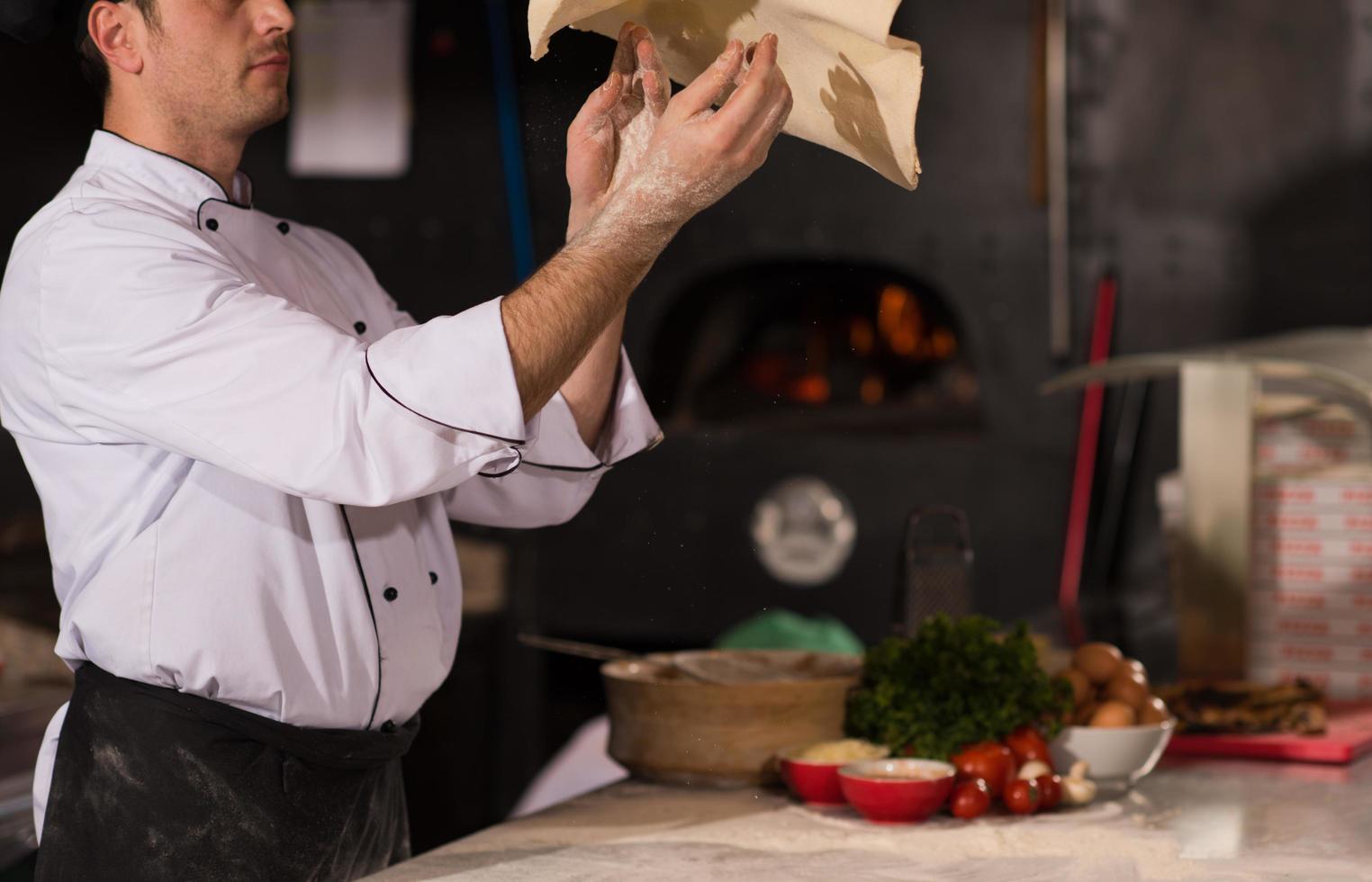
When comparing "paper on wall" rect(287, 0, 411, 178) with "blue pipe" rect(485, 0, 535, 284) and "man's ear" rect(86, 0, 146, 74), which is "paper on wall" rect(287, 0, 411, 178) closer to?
"blue pipe" rect(485, 0, 535, 284)

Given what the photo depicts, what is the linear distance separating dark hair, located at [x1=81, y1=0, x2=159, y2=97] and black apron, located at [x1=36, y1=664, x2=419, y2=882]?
1.88 ft

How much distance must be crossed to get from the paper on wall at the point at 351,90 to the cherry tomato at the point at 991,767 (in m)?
3.43

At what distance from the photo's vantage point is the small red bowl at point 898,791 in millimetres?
1637

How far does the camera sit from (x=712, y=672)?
1911 mm

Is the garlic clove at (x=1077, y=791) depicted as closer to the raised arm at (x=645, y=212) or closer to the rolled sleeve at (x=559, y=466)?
the rolled sleeve at (x=559, y=466)

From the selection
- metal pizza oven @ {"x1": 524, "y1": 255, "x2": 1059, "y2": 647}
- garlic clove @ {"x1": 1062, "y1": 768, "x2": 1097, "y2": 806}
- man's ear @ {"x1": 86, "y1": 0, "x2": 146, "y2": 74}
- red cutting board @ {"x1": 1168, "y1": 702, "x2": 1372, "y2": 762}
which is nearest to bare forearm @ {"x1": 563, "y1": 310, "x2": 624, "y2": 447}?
man's ear @ {"x1": 86, "y1": 0, "x2": 146, "y2": 74}

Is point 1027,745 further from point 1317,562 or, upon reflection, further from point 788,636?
point 788,636

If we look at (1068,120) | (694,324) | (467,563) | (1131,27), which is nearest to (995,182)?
(1068,120)

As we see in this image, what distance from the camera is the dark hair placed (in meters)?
1.46

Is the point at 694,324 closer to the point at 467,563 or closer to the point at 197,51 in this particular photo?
the point at 467,563

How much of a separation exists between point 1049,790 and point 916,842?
0.20 metres

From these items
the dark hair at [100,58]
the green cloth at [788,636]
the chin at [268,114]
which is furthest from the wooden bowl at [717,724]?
the green cloth at [788,636]

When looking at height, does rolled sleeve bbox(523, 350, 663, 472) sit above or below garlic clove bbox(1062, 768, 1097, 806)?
above

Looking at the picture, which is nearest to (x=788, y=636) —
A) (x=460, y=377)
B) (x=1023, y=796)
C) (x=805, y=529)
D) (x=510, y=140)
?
(x=805, y=529)
